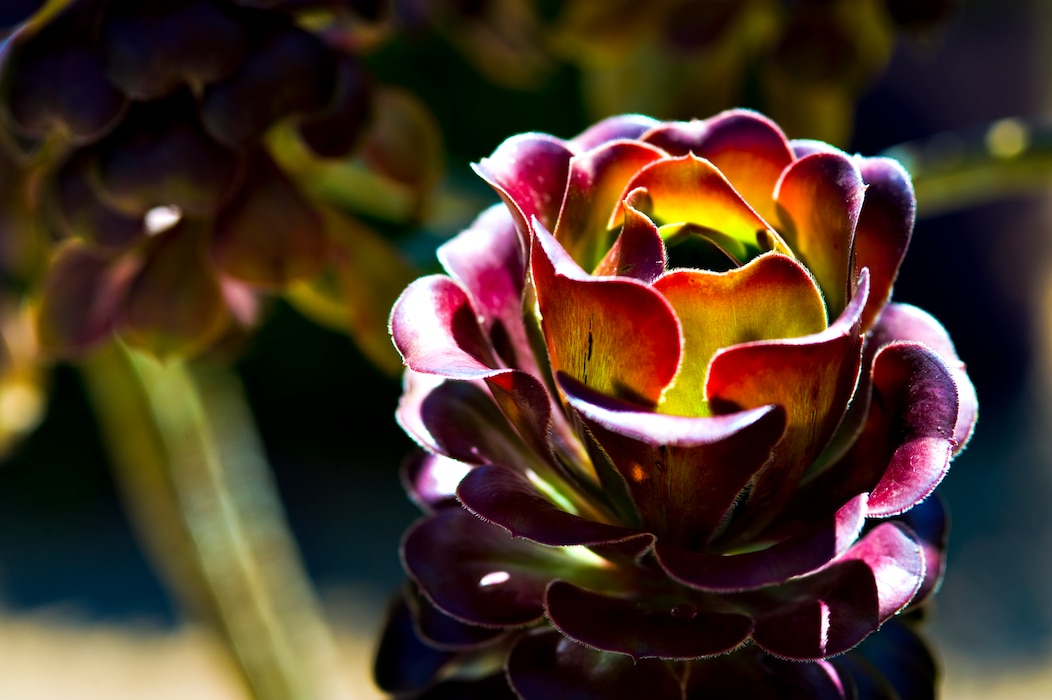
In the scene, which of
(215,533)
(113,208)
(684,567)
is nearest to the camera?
(684,567)

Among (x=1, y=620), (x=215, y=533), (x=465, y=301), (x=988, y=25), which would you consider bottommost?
(x=1, y=620)

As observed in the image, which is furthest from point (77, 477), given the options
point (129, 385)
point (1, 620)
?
point (129, 385)

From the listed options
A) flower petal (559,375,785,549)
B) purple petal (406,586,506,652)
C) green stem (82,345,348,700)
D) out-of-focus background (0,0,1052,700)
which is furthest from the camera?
out-of-focus background (0,0,1052,700)

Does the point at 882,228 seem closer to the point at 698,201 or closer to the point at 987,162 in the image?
the point at 698,201

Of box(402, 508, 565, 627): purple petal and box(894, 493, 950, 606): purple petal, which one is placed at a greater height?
box(894, 493, 950, 606): purple petal

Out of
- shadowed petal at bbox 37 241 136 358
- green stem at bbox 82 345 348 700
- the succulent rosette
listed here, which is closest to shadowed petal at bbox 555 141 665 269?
the succulent rosette

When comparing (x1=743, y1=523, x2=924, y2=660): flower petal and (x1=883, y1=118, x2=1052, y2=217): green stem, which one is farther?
(x1=883, y1=118, x2=1052, y2=217): green stem

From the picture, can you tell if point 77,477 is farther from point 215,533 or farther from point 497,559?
point 497,559

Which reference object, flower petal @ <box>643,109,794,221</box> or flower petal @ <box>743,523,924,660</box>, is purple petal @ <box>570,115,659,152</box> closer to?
flower petal @ <box>643,109,794,221</box>
